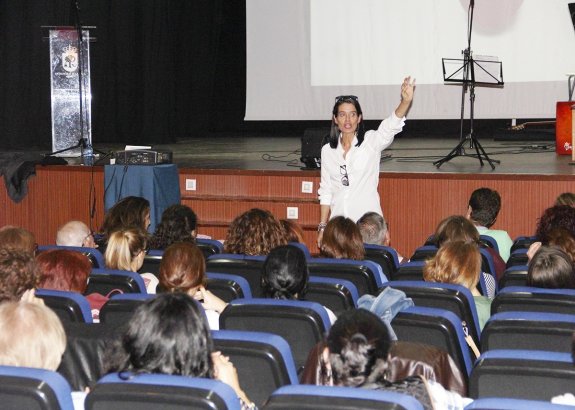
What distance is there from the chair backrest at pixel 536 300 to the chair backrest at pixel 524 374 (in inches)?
31.6

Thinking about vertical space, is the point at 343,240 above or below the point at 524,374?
above

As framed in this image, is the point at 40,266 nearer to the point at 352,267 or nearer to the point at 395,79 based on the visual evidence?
the point at 352,267

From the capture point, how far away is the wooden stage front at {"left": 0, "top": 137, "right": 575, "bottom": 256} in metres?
6.70

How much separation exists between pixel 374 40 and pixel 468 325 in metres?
6.42

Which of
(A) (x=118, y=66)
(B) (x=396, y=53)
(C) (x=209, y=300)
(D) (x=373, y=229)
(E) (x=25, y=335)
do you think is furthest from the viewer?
(A) (x=118, y=66)

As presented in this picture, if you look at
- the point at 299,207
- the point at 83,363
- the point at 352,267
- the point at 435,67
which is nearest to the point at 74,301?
the point at 83,363

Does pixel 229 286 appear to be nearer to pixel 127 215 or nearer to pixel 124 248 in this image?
pixel 124 248

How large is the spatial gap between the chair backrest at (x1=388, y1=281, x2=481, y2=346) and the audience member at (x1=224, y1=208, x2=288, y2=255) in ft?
3.57

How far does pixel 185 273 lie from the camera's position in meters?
3.37

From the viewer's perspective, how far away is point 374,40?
9.36 meters

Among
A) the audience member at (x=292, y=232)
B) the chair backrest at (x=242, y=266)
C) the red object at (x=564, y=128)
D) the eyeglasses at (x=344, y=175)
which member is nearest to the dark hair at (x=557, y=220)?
the audience member at (x=292, y=232)

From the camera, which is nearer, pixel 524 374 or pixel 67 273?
pixel 524 374

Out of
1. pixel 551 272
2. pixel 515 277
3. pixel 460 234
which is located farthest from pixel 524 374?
pixel 460 234

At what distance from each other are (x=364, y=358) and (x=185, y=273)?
138cm
